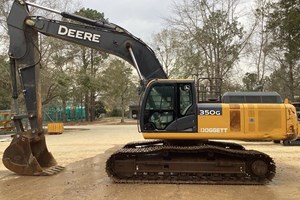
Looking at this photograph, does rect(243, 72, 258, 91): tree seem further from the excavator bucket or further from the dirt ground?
the excavator bucket

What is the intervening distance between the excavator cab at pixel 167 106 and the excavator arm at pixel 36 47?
3.66ft

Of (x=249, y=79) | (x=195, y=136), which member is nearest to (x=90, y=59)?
(x=249, y=79)

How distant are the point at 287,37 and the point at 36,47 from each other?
1158 inches

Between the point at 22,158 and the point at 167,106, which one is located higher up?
the point at 167,106

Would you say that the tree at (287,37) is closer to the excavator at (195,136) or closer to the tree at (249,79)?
the tree at (249,79)

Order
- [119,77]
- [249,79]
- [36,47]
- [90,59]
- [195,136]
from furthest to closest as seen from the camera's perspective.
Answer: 1. [90,59]
2. [119,77]
3. [249,79]
4. [36,47]
5. [195,136]

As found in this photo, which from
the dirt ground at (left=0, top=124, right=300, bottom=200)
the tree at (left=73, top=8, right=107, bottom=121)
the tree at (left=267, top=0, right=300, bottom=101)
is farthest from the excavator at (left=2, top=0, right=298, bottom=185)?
the tree at (left=73, top=8, right=107, bottom=121)

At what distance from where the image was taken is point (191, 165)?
9.20m

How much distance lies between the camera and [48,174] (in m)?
10.2

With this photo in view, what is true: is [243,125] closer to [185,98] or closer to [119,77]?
[185,98]

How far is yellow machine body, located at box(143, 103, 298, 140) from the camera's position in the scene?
920cm

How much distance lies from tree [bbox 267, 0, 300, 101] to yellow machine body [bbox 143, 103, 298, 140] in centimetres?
2639

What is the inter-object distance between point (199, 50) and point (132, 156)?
30.1m

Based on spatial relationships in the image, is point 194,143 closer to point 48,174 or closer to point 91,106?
point 48,174
